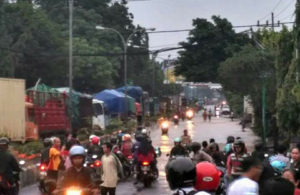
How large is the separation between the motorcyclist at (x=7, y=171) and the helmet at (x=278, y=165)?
4914 millimetres

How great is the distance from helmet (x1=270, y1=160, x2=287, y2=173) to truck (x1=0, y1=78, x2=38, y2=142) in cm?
2034

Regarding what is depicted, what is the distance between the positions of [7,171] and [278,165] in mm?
5118

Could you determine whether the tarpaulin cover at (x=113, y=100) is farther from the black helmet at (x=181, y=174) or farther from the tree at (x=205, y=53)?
the black helmet at (x=181, y=174)

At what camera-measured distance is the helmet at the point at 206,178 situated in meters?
5.54

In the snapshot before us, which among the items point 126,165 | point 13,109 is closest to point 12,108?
point 13,109

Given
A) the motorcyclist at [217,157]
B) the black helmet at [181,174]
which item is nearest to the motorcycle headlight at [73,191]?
the black helmet at [181,174]

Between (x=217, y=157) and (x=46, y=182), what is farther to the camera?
(x=217, y=157)

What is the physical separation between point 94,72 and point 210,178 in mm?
71248

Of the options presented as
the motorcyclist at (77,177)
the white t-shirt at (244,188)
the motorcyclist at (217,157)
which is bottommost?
the motorcyclist at (217,157)

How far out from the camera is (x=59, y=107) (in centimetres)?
4188

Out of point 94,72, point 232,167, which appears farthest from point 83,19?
point 232,167

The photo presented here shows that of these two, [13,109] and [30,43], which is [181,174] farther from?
[30,43]

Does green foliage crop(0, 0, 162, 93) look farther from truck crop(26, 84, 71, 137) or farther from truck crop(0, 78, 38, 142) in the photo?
truck crop(0, 78, 38, 142)

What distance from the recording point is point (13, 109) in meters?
31.1
